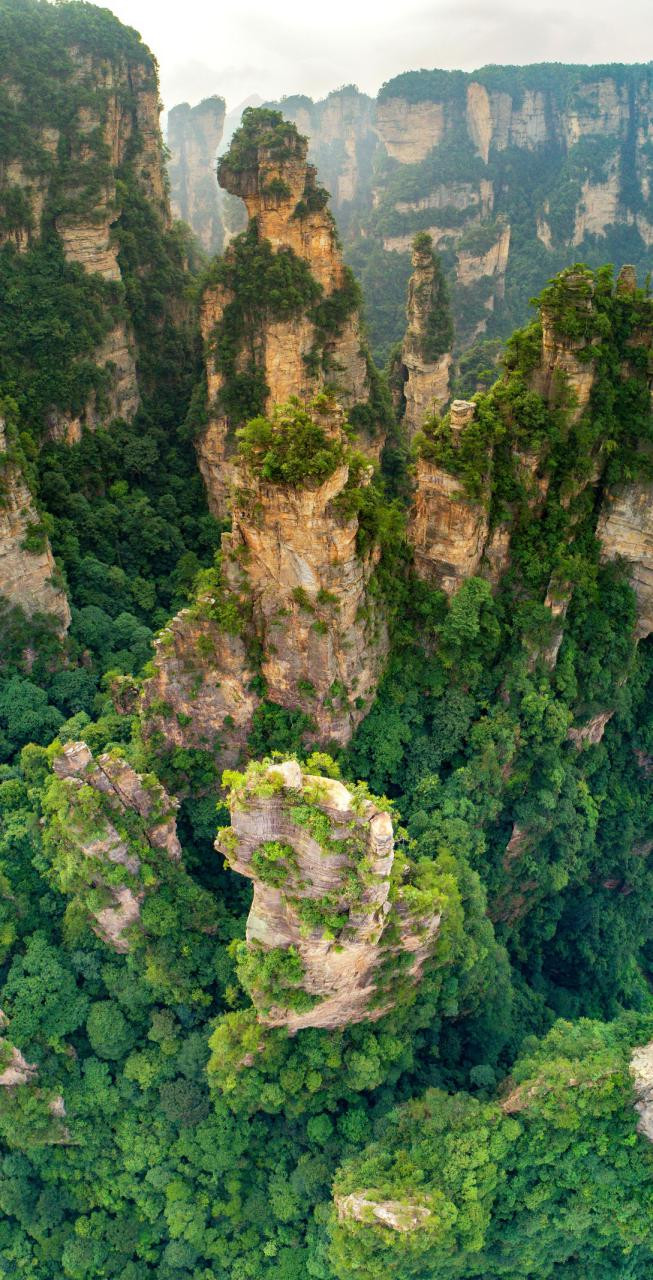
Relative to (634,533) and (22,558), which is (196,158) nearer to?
(22,558)

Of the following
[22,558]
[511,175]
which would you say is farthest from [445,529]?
[511,175]

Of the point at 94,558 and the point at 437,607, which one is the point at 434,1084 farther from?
the point at 94,558

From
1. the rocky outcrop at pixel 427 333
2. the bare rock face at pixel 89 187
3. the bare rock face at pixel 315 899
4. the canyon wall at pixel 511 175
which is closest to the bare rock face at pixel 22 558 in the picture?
Answer: the bare rock face at pixel 89 187

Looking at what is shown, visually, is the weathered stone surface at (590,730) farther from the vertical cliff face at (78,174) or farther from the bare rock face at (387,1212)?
the vertical cliff face at (78,174)

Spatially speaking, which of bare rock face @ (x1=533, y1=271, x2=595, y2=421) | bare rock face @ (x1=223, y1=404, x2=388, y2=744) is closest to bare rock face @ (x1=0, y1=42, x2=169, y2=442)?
bare rock face @ (x1=223, y1=404, x2=388, y2=744)

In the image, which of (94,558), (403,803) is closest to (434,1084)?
(403,803)
